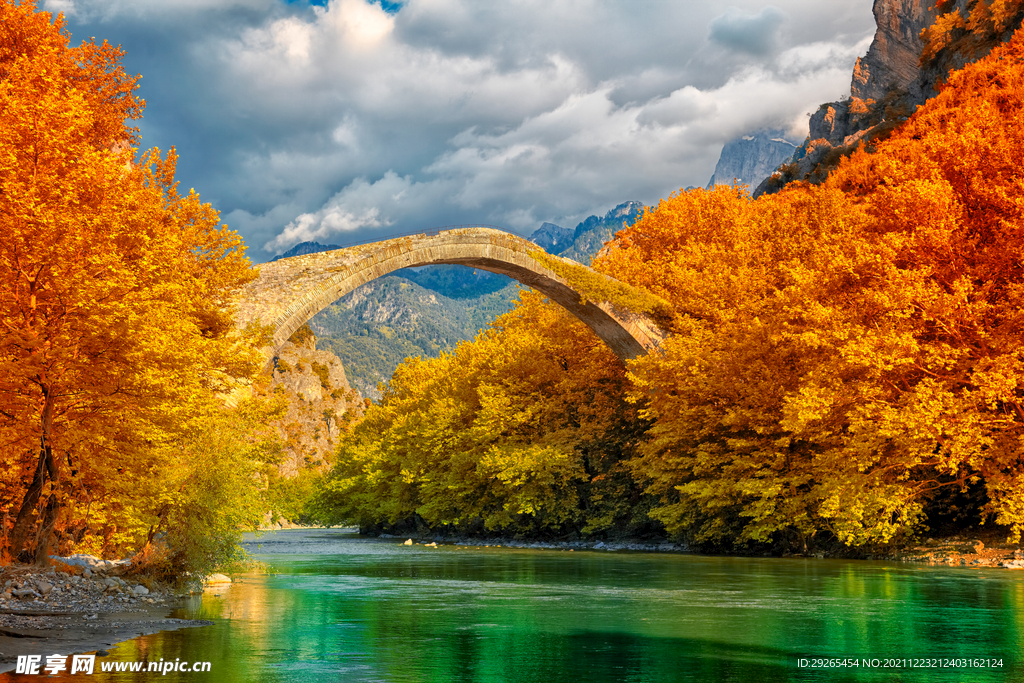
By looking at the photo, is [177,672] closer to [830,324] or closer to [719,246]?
[830,324]

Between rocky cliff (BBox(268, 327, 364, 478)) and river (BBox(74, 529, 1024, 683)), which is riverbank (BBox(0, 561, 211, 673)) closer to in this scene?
river (BBox(74, 529, 1024, 683))

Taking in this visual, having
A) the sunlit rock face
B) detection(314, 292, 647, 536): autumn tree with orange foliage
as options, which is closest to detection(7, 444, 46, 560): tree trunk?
detection(314, 292, 647, 536): autumn tree with orange foliage

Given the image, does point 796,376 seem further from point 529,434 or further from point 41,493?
point 41,493

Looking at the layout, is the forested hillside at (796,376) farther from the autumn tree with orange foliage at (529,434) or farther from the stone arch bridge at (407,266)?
the stone arch bridge at (407,266)

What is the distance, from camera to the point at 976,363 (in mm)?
19062

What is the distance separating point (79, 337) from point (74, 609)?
4181 mm

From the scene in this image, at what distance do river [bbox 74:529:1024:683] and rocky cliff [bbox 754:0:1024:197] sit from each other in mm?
29511

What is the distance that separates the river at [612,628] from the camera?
28.1 ft

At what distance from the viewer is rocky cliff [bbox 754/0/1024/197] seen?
4162cm

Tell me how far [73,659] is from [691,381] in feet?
69.0

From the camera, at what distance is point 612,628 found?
11781mm

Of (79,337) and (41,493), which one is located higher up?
(79,337)

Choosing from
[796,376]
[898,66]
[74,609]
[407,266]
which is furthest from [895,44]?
[74,609]

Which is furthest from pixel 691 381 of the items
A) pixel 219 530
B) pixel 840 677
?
pixel 840 677
